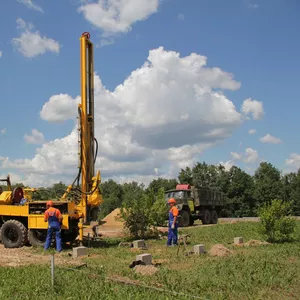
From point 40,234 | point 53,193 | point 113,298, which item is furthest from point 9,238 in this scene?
point 113,298

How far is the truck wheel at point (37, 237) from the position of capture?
44.2ft

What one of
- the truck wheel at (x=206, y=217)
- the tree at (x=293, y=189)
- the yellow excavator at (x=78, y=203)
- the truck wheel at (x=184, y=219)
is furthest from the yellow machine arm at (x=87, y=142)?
the tree at (x=293, y=189)

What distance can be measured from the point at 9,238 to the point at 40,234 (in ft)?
3.51

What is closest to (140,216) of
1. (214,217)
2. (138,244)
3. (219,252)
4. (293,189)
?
(138,244)

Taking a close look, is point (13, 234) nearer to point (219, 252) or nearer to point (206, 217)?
point (219, 252)

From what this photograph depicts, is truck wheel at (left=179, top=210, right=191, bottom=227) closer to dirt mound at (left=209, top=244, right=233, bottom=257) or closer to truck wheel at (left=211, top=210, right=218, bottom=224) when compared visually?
truck wheel at (left=211, top=210, right=218, bottom=224)

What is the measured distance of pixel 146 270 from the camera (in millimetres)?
8797

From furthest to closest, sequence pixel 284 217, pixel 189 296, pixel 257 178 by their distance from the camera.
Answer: pixel 257 178 < pixel 284 217 < pixel 189 296

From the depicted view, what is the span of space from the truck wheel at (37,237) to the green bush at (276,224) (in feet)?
24.0

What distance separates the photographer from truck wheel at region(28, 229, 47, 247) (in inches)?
531

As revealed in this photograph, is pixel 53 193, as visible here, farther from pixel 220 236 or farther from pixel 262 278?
pixel 262 278

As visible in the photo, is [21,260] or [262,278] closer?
[262,278]

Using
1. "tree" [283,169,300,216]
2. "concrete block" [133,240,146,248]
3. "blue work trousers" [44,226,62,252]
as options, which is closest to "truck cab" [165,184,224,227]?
"concrete block" [133,240,146,248]

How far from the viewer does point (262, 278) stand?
7.99 metres
